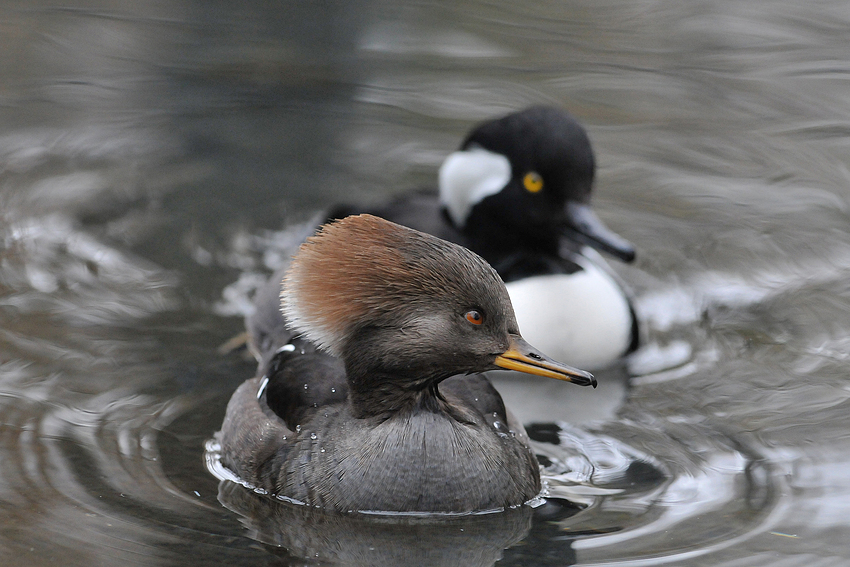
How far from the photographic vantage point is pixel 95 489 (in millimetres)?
4656

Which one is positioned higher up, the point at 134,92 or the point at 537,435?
the point at 134,92

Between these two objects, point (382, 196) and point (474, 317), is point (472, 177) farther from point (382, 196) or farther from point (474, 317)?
point (474, 317)

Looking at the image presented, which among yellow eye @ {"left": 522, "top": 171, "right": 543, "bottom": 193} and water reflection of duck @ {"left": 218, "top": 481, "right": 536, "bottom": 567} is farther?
yellow eye @ {"left": 522, "top": 171, "right": 543, "bottom": 193}

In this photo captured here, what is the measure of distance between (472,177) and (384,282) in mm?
2251

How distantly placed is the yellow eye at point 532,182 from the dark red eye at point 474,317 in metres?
2.00

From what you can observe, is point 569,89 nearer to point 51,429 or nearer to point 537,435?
point 537,435

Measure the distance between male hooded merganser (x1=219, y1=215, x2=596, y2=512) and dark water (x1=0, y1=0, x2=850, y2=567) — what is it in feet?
0.49

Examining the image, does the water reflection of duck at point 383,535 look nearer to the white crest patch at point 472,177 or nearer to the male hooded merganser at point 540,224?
the male hooded merganser at point 540,224

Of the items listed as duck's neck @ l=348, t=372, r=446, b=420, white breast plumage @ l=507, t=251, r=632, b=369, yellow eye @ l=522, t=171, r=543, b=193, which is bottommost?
white breast plumage @ l=507, t=251, r=632, b=369

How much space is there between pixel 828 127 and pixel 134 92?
18.7ft

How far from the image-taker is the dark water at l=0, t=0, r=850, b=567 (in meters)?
4.52

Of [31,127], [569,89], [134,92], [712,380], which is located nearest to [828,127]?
[569,89]

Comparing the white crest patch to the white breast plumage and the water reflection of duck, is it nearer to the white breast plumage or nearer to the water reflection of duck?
the white breast plumage

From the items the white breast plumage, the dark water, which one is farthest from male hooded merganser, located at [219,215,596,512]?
the white breast plumage
